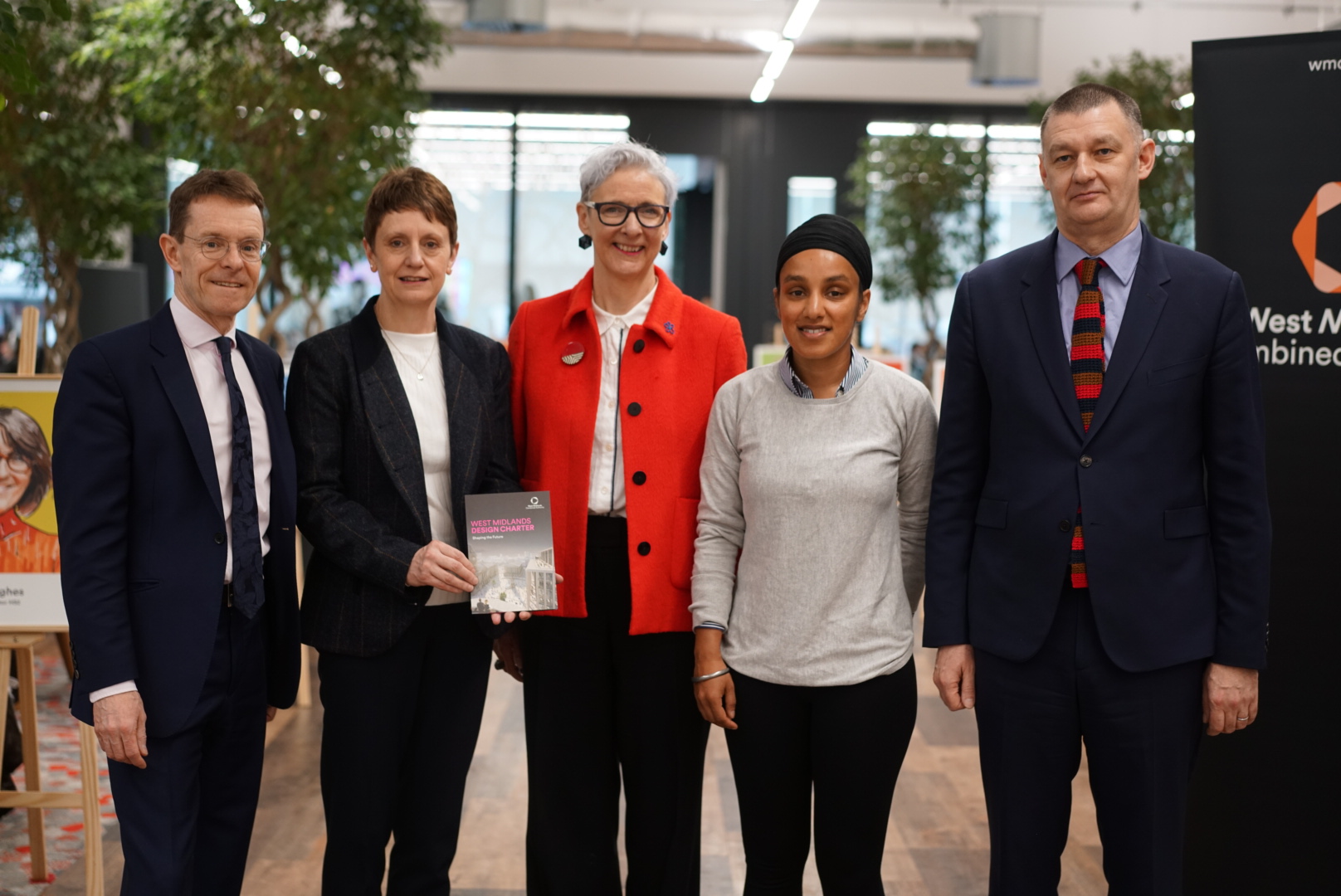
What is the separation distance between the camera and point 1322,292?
2.68 metres

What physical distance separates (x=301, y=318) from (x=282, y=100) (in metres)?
7.84

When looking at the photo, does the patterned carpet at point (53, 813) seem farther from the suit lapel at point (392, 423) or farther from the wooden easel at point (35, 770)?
the suit lapel at point (392, 423)

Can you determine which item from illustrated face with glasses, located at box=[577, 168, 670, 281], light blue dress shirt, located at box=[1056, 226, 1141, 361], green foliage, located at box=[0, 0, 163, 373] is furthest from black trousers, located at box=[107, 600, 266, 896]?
green foliage, located at box=[0, 0, 163, 373]

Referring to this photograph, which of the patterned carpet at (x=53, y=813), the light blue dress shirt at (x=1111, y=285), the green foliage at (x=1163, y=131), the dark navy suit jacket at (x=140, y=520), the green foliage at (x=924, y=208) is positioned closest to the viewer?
the dark navy suit jacket at (x=140, y=520)

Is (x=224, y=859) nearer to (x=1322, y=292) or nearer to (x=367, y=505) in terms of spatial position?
(x=367, y=505)

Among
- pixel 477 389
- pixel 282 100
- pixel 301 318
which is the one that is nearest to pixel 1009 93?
pixel 301 318

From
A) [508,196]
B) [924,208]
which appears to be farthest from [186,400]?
[508,196]

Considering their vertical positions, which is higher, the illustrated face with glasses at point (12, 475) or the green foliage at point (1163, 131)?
the green foliage at point (1163, 131)

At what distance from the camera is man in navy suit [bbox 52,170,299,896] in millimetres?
2029

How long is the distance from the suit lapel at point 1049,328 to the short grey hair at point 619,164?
31.0 inches

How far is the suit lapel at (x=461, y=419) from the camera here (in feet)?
7.71

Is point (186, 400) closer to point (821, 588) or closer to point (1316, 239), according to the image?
point (821, 588)

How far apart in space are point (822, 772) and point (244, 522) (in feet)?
4.03

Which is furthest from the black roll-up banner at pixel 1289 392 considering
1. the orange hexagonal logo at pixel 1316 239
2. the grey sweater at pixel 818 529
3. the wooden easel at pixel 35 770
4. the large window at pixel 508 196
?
the large window at pixel 508 196
